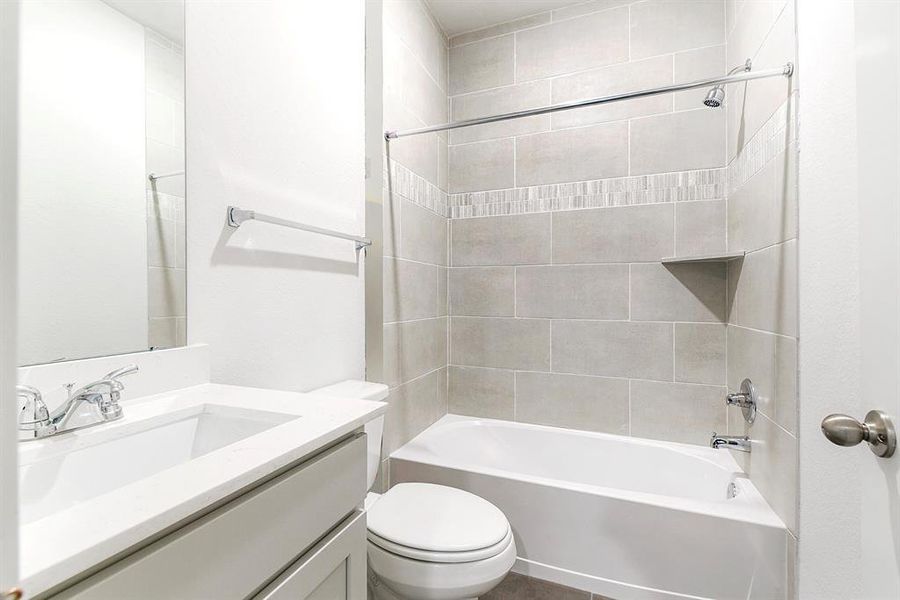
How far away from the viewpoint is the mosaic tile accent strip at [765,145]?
1274 millimetres

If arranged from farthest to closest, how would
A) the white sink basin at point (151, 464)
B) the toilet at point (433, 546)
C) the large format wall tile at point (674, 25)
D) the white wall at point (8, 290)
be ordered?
1. the large format wall tile at point (674, 25)
2. the toilet at point (433, 546)
3. the white sink basin at point (151, 464)
4. the white wall at point (8, 290)

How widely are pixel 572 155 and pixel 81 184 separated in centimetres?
196

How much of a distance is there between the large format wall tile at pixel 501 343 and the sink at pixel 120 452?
1.64 metres

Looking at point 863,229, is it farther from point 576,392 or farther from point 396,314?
point 576,392

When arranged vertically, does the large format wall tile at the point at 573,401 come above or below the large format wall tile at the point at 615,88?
below

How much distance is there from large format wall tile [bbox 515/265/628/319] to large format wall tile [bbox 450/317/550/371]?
9 cm

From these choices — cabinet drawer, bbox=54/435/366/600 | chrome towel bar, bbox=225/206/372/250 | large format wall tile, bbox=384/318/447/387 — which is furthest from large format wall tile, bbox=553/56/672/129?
cabinet drawer, bbox=54/435/366/600

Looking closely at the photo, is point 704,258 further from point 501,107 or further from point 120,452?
point 120,452

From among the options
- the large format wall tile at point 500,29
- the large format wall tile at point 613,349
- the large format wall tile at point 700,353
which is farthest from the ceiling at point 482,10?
the large format wall tile at point 700,353

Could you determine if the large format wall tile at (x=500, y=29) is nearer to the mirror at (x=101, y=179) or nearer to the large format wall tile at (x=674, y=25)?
the large format wall tile at (x=674, y=25)

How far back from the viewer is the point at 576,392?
7.09ft

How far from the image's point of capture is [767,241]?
1422 mm

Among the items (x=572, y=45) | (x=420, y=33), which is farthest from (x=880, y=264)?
(x=420, y=33)

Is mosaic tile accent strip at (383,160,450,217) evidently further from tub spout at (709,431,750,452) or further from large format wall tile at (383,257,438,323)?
tub spout at (709,431,750,452)
